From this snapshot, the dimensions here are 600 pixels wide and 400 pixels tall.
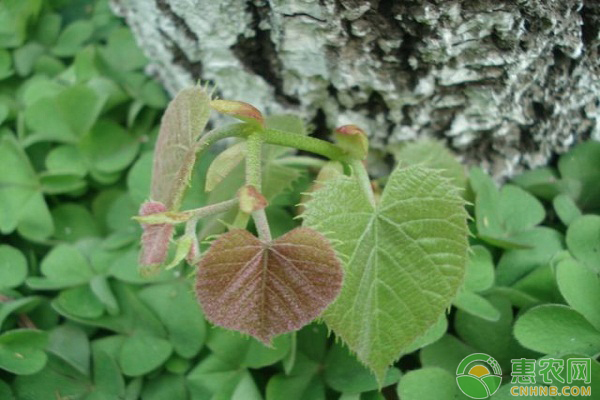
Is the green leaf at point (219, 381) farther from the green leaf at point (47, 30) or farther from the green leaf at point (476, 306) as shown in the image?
the green leaf at point (47, 30)

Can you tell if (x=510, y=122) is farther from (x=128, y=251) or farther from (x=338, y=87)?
(x=128, y=251)

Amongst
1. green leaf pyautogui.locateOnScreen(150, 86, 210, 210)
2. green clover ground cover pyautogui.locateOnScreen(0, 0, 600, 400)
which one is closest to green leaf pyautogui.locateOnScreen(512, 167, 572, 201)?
green clover ground cover pyautogui.locateOnScreen(0, 0, 600, 400)

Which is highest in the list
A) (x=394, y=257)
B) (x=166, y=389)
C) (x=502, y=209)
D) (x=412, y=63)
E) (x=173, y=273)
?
(x=412, y=63)

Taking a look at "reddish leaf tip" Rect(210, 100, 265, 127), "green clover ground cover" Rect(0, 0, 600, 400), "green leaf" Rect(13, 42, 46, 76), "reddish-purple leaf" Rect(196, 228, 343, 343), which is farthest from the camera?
"green leaf" Rect(13, 42, 46, 76)

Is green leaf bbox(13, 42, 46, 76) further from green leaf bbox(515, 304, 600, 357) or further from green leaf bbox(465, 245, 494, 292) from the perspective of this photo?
green leaf bbox(515, 304, 600, 357)

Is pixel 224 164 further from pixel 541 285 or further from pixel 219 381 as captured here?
pixel 541 285

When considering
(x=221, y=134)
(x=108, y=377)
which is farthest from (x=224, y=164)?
(x=108, y=377)
